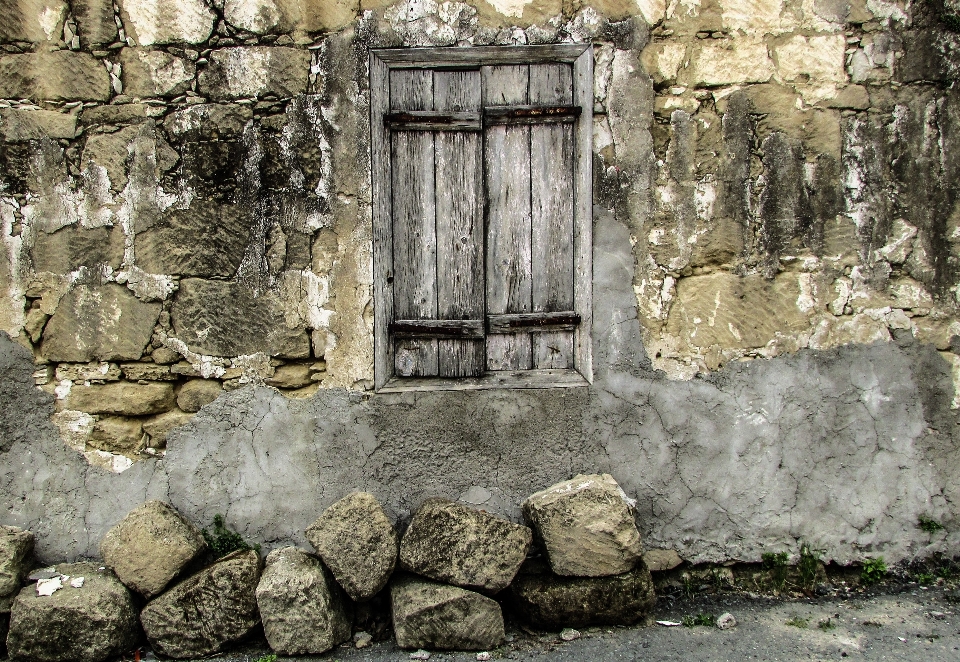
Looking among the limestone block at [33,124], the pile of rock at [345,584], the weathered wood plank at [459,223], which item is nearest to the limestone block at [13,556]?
the pile of rock at [345,584]

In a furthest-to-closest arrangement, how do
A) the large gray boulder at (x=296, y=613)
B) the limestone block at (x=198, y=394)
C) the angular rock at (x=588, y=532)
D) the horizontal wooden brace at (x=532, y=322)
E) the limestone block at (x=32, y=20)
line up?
the horizontal wooden brace at (x=532, y=322)
the limestone block at (x=198, y=394)
the limestone block at (x=32, y=20)
the angular rock at (x=588, y=532)
the large gray boulder at (x=296, y=613)

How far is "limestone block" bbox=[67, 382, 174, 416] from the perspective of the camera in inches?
127

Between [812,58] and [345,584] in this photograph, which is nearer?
[345,584]

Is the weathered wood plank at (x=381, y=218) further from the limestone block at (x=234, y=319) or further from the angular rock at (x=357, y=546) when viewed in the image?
the angular rock at (x=357, y=546)

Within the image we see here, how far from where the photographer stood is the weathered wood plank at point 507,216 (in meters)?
3.29

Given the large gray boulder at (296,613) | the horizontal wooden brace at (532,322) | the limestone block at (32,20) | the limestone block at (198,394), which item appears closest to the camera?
the large gray boulder at (296,613)

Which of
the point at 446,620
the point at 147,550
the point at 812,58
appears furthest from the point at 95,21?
the point at 812,58

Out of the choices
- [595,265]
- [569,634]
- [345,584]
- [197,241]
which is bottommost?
[569,634]

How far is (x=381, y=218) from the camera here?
322 centimetres

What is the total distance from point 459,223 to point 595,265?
2.25 ft

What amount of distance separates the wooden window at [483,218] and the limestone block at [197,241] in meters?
0.66

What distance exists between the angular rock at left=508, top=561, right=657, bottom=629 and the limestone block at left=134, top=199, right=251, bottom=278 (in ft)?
6.66

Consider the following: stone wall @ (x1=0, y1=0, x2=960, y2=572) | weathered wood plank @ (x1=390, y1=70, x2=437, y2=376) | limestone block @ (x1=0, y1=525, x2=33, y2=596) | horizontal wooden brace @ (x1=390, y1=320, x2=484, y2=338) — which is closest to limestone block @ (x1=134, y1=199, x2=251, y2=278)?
stone wall @ (x1=0, y1=0, x2=960, y2=572)

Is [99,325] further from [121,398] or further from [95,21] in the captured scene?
[95,21]
